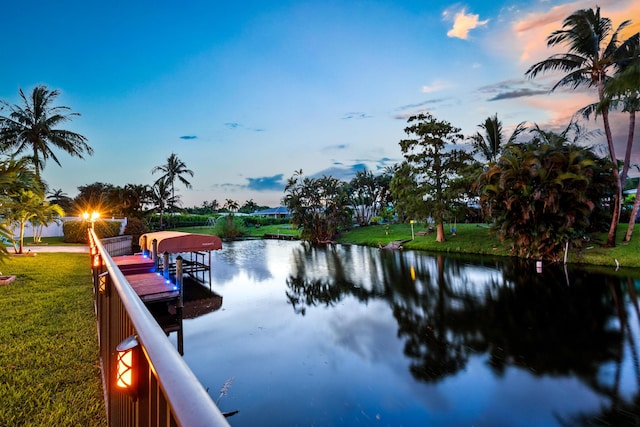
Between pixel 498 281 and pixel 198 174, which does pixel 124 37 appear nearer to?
pixel 498 281

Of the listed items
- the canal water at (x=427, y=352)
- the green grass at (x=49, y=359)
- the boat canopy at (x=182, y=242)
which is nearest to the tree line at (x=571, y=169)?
the canal water at (x=427, y=352)

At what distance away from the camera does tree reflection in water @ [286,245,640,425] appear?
6.52m

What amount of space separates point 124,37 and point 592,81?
2265 cm

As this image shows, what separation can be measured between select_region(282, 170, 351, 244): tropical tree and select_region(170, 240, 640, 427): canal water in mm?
21501

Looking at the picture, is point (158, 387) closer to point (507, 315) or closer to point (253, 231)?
point (507, 315)

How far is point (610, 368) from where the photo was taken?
639 cm

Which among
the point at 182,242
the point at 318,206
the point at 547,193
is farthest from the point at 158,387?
the point at 318,206

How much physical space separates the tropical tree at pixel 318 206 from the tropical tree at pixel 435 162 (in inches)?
495

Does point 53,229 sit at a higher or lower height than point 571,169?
lower

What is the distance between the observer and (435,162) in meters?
24.8

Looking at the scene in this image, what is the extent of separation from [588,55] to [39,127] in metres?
31.3

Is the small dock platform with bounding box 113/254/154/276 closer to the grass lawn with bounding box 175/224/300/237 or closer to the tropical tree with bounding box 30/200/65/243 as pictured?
the tropical tree with bounding box 30/200/65/243

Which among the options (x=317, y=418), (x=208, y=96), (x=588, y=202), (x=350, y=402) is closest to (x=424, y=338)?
(x=350, y=402)

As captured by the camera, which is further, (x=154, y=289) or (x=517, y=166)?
(x=517, y=166)
